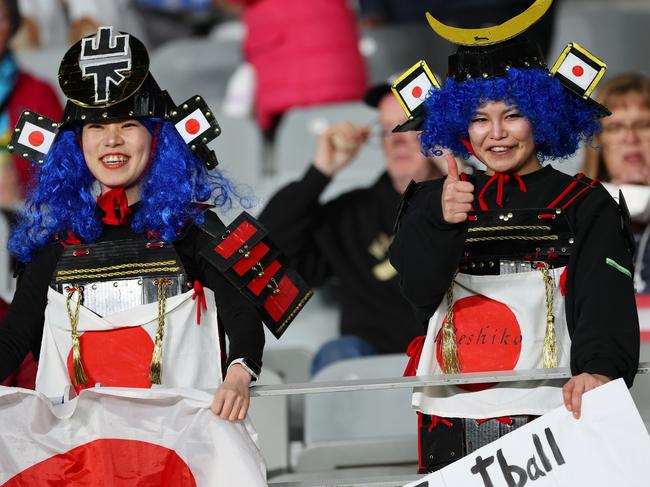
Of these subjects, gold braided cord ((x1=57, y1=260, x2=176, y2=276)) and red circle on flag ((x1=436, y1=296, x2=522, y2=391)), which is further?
gold braided cord ((x1=57, y1=260, x2=176, y2=276))

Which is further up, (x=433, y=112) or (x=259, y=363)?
(x=433, y=112)

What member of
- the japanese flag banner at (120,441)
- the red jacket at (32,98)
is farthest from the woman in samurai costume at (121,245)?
the red jacket at (32,98)

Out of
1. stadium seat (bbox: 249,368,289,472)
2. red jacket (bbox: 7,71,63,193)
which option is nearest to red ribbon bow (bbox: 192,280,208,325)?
stadium seat (bbox: 249,368,289,472)

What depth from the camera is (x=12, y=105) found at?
253 inches

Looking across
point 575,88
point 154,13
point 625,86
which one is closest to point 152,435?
point 575,88

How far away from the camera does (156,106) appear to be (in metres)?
3.47

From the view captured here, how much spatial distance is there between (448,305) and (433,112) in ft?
1.60

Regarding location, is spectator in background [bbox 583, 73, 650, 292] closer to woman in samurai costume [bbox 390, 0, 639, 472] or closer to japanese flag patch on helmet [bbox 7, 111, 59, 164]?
woman in samurai costume [bbox 390, 0, 639, 472]

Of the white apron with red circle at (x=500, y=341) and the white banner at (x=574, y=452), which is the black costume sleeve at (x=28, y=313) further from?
the white banner at (x=574, y=452)

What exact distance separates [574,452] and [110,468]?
3.30ft

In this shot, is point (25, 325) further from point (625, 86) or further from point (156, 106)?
point (625, 86)

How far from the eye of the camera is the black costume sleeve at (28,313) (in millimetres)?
3326

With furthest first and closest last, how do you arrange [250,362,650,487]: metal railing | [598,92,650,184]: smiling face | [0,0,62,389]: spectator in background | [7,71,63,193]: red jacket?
[7,71,63,193]: red jacket, [0,0,62,389]: spectator in background, [598,92,650,184]: smiling face, [250,362,650,487]: metal railing

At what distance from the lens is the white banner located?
2.82 metres
